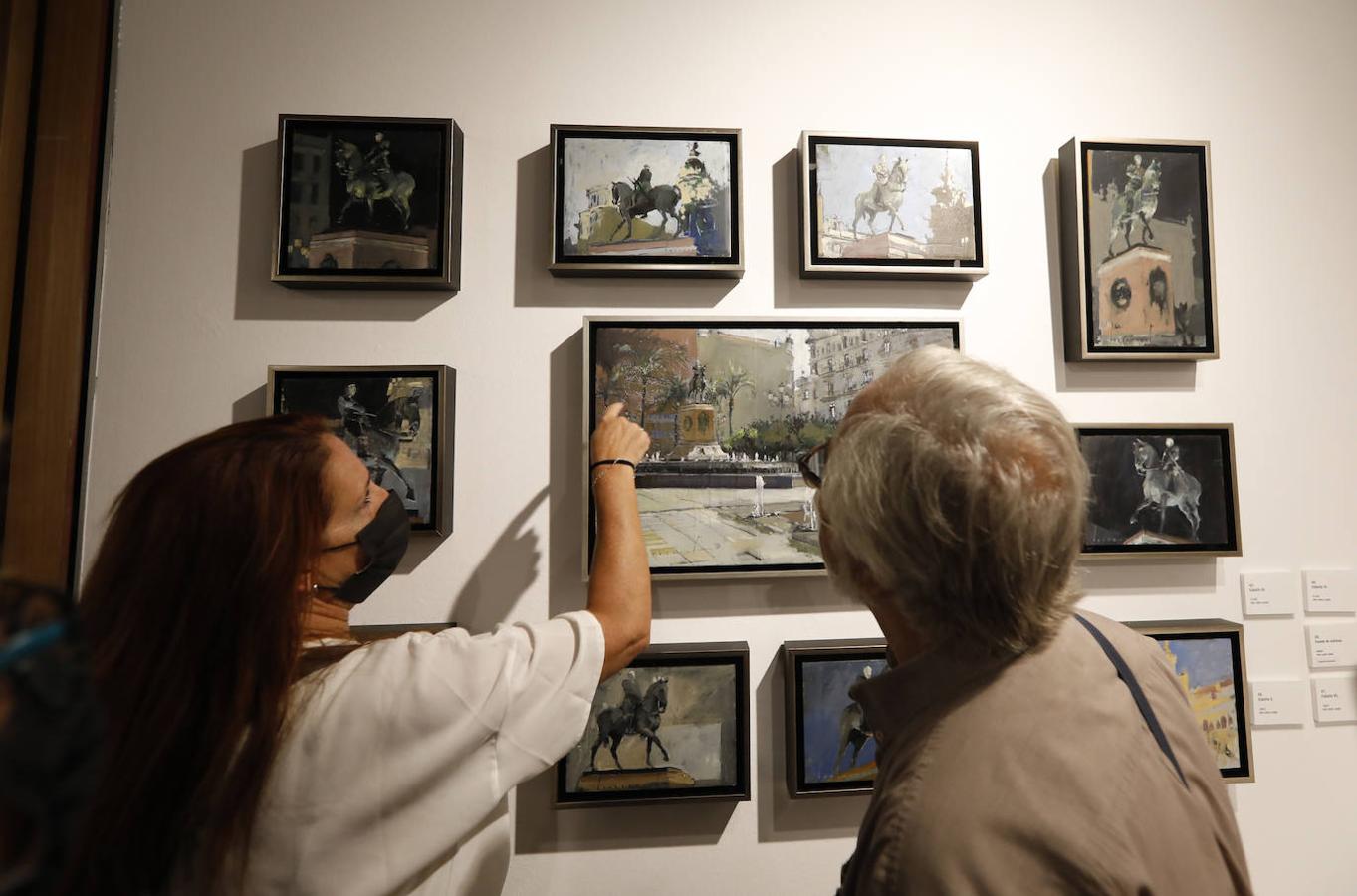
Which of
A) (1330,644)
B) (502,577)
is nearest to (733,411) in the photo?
(502,577)

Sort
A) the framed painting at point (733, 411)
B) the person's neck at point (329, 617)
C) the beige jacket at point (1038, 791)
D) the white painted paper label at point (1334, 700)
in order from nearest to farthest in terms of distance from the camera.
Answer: the beige jacket at point (1038, 791)
the person's neck at point (329, 617)
the framed painting at point (733, 411)
the white painted paper label at point (1334, 700)

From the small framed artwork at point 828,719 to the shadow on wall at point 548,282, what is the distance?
2.24ft

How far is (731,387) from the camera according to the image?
127 centimetres

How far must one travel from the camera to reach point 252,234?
126cm

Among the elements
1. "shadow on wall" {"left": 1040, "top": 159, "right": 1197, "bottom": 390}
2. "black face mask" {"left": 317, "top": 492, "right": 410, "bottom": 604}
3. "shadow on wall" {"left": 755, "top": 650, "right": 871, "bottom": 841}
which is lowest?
"shadow on wall" {"left": 755, "top": 650, "right": 871, "bottom": 841}

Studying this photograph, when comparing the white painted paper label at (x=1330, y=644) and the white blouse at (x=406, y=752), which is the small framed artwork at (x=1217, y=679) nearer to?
the white painted paper label at (x=1330, y=644)

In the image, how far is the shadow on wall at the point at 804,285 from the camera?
4.32 feet

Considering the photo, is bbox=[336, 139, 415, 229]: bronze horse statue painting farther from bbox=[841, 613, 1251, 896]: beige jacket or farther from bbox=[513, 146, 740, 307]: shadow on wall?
bbox=[841, 613, 1251, 896]: beige jacket

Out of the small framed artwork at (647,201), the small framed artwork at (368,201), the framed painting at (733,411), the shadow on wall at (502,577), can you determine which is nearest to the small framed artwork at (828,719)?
the framed painting at (733,411)

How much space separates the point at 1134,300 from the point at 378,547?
1418 millimetres

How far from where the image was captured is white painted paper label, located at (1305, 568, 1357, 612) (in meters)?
1.36

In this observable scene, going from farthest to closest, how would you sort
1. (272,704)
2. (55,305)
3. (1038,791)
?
(55,305) → (272,704) → (1038,791)

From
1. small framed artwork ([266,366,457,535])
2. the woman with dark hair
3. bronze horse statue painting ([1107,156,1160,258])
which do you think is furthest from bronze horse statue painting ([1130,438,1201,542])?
small framed artwork ([266,366,457,535])

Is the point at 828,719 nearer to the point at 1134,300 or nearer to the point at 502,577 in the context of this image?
the point at 502,577
